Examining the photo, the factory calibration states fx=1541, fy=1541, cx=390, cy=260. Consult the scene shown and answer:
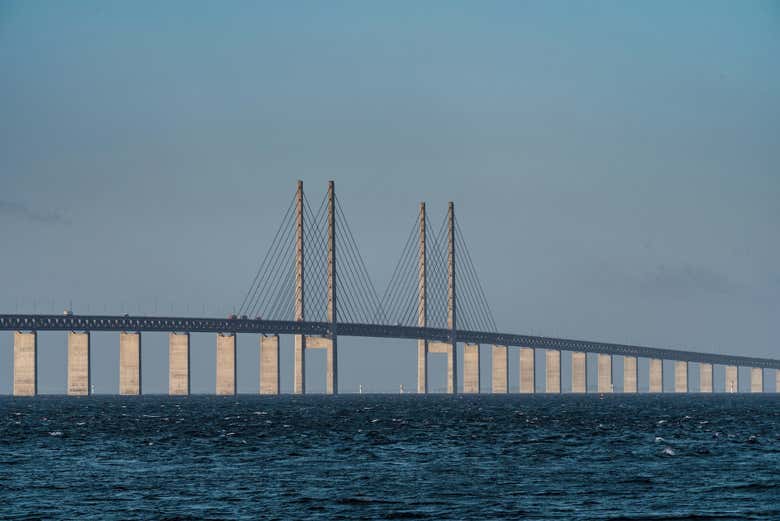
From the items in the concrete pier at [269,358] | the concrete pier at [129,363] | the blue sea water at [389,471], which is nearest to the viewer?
the blue sea water at [389,471]

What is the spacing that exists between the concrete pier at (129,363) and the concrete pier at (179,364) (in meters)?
5.15

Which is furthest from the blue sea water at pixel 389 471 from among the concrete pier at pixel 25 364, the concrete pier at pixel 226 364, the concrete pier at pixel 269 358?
the concrete pier at pixel 269 358

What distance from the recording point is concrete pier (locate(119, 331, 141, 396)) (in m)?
180

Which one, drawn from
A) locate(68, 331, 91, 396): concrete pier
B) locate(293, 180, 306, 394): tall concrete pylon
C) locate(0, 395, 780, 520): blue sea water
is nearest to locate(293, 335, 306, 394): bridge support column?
locate(293, 180, 306, 394): tall concrete pylon

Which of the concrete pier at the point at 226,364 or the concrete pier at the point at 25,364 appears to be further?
the concrete pier at the point at 226,364

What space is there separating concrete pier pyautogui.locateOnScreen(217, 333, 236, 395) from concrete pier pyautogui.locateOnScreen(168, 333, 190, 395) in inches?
159

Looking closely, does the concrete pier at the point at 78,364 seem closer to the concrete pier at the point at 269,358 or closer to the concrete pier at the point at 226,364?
the concrete pier at the point at 226,364

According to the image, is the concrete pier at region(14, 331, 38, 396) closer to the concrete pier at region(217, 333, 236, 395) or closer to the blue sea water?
the concrete pier at region(217, 333, 236, 395)

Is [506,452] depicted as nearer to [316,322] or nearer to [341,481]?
[341,481]

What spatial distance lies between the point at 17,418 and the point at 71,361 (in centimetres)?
6889

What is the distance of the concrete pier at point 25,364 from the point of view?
176 metres

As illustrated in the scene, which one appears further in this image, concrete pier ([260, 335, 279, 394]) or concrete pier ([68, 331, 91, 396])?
concrete pier ([260, 335, 279, 394])

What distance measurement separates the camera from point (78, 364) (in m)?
178

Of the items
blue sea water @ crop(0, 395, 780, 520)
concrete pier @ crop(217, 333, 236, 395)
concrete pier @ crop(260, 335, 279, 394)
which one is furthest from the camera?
concrete pier @ crop(260, 335, 279, 394)
